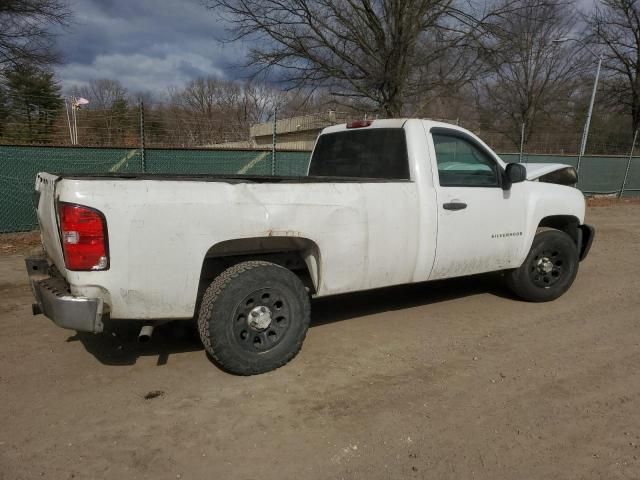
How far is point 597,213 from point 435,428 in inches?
556

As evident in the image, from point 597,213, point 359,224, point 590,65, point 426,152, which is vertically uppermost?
point 590,65

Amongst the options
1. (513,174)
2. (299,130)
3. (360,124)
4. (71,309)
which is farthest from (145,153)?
(513,174)

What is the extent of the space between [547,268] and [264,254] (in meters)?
3.33

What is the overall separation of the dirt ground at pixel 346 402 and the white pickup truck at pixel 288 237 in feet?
1.53

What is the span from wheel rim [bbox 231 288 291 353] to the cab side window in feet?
6.22

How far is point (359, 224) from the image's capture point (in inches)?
153

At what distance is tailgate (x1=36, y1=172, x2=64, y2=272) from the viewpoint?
10.2 ft

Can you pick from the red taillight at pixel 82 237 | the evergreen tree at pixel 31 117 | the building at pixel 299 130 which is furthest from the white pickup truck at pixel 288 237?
the building at pixel 299 130

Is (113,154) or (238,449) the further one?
(113,154)

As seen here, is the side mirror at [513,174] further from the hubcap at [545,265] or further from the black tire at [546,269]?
the hubcap at [545,265]

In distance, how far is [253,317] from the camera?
3.56 m

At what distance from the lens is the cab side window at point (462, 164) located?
448 centimetres

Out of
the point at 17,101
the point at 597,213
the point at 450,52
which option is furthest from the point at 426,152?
the point at 597,213

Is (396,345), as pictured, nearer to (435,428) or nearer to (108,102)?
(435,428)
